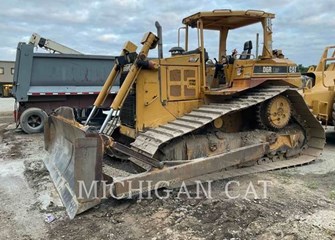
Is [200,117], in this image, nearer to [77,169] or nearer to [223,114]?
[223,114]

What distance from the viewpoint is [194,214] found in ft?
13.4

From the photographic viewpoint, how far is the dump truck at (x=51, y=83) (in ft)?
34.5

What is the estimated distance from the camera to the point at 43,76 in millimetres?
10773

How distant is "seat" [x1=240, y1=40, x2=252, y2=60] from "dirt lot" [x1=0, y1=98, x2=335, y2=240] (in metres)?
2.05

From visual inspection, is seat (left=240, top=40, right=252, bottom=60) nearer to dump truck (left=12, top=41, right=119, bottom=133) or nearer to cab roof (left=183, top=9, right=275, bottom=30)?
cab roof (left=183, top=9, right=275, bottom=30)

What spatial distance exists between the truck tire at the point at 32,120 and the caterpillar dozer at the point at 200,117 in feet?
14.2

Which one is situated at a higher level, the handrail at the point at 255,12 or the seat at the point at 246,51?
the handrail at the point at 255,12

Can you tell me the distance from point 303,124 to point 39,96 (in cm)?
745

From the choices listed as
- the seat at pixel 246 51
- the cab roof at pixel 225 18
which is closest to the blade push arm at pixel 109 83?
the cab roof at pixel 225 18

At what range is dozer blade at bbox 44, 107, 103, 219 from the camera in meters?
3.99

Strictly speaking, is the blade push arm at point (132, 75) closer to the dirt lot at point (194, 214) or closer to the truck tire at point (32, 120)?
the dirt lot at point (194, 214)

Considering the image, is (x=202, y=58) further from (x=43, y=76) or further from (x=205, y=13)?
(x=43, y=76)

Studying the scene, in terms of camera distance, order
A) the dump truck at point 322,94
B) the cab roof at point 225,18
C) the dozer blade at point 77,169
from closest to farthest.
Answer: the dozer blade at point 77,169 < the cab roof at point 225,18 < the dump truck at point 322,94

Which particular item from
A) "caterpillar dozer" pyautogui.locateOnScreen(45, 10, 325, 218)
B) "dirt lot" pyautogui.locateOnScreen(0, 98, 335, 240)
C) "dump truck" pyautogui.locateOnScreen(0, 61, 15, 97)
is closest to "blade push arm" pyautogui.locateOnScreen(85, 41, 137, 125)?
"caterpillar dozer" pyautogui.locateOnScreen(45, 10, 325, 218)
